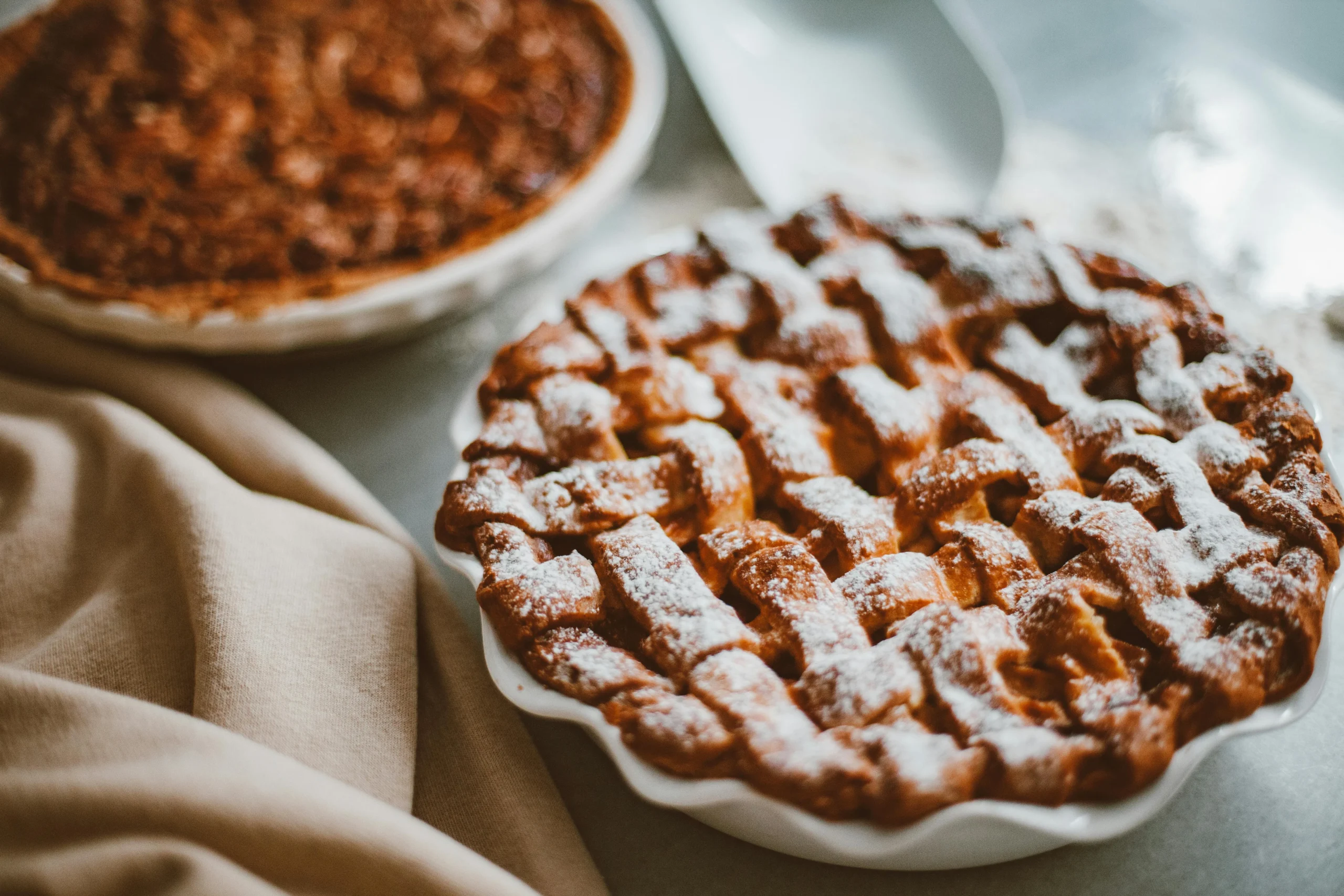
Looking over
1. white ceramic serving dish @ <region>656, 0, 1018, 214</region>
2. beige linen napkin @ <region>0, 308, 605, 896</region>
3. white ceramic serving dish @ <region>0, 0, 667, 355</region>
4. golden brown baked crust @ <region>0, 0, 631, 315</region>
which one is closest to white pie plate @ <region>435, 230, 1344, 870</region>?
beige linen napkin @ <region>0, 308, 605, 896</region>

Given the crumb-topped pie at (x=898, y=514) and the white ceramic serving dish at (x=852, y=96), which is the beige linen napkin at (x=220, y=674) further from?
the white ceramic serving dish at (x=852, y=96)

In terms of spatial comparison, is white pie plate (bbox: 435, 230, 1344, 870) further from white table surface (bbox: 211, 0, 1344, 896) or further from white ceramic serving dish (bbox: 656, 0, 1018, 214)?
white ceramic serving dish (bbox: 656, 0, 1018, 214)

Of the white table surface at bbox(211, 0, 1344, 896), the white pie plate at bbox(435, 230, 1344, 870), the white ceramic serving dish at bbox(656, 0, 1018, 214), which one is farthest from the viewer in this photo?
the white ceramic serving dish at bbox(656, 0, 1018, 214)

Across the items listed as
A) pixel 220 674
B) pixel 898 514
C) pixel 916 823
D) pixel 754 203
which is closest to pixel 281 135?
pixel 754 203

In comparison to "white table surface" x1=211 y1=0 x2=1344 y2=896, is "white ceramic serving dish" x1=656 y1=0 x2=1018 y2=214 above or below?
above

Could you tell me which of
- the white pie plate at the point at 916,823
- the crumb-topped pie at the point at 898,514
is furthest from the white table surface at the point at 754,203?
the crumb-topped pie at the point at 898,514

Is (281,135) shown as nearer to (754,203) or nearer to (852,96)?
(754,203)
